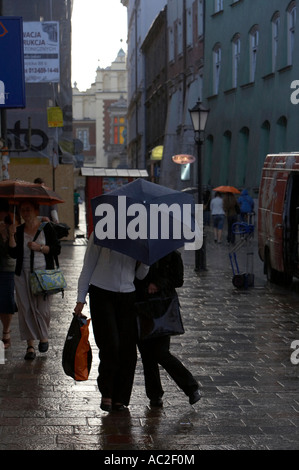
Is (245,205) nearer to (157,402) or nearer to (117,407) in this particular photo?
(157,402)

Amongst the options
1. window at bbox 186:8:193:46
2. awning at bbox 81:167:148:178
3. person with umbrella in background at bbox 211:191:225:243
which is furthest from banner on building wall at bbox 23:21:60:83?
window at bbox 186:8:193:46

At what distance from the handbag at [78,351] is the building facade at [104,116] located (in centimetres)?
11754

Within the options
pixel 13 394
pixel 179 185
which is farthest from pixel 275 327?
pixel 179 185

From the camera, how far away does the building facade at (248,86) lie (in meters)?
31.6

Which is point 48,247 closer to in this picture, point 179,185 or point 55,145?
point 55,145

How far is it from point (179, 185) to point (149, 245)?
1570 inches

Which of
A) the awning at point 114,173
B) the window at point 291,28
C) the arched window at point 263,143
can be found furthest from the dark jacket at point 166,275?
the arched window at point 263,143

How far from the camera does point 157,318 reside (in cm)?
729

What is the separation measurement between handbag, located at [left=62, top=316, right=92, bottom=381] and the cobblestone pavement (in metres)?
0.30

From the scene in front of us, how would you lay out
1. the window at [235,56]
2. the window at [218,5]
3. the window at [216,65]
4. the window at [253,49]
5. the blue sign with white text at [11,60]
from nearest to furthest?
the blue sign with white text at [11,60] < the window at [253,49] < the window at [235,56] < the window at [218,5] < the window at [216,65]

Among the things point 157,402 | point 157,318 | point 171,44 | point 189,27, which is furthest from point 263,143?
point 157,318

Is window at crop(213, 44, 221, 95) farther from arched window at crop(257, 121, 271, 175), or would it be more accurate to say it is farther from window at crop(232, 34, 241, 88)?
arched window at crop(257, 121, 271, 175)

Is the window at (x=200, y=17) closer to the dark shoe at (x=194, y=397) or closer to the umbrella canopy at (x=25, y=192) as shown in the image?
the umbrella canopy at (x=25, y=192)

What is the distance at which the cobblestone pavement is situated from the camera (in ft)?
21.2
